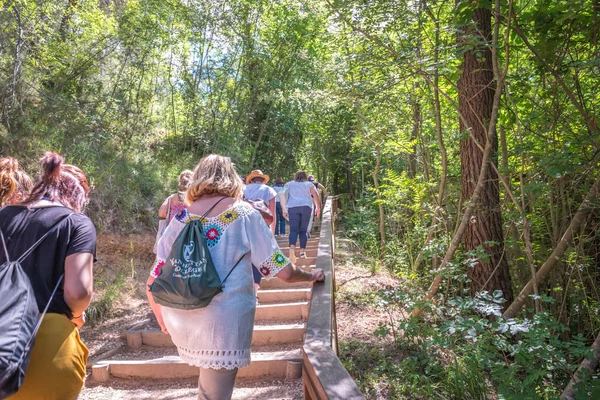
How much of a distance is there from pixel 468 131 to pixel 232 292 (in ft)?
14.4

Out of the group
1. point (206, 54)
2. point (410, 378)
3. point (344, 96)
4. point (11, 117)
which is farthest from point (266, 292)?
point (206, 54)

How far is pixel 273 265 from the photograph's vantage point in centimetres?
239

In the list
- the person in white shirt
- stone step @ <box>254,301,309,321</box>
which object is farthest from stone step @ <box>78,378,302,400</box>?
the person in white shirt

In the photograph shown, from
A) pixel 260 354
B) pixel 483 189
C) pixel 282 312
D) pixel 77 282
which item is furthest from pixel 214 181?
pixel 483 189

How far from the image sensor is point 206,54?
13.6 m

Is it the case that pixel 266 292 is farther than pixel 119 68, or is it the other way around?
pixel 119 68

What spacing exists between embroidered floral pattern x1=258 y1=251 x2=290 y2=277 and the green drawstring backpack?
188 mm

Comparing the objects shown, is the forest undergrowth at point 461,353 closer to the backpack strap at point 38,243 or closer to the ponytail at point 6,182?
the backpack strap at point 38,243

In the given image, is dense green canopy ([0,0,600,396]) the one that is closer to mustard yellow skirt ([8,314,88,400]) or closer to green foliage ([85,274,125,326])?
green foliage ([85,274,125,326])

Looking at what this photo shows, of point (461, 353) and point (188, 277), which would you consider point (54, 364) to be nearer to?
point (188, 277)

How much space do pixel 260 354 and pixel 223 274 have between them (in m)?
2.90

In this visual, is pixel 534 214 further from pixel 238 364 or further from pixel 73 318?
pixel 73 318

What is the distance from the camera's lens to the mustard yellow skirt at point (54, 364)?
67.1 inches

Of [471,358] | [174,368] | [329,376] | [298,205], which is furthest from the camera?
[298,205]
